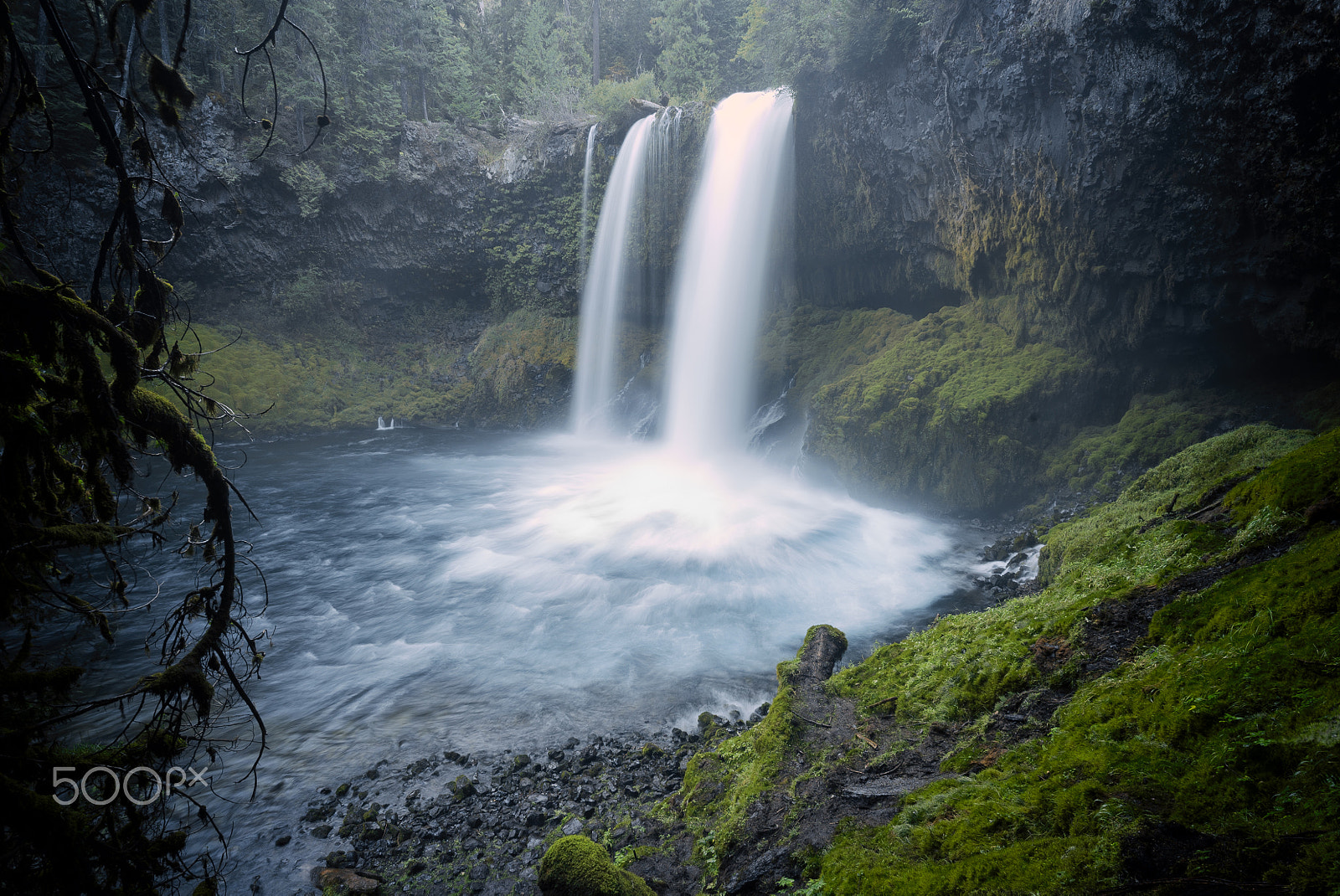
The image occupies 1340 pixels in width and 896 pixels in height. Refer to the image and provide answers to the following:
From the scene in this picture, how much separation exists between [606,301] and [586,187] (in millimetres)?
4214

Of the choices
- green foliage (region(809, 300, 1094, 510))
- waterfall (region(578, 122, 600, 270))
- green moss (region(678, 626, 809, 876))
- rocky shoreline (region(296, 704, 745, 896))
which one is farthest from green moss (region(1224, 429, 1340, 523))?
waterfall (region(578, 122, 600, 270))

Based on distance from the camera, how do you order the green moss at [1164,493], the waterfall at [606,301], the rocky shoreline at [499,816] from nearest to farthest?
the rocky shoreline at [499,816] < the green moss at [1164,493] < the waterfall at [606,301]

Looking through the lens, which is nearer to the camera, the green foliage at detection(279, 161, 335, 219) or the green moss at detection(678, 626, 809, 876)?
the green moss at detection(678, 626, 809, 876)

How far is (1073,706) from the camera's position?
302cm

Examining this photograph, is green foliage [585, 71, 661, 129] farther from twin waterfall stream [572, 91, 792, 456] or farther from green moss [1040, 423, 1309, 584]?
green moss [1040, 423, 1309, 584]

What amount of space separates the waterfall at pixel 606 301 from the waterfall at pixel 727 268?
2690mm

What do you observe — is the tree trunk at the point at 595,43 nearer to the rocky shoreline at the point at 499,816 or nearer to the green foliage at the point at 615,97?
the green foliage at the point at 615,97

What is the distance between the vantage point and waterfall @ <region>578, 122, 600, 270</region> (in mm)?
21172

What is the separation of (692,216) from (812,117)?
4.69m

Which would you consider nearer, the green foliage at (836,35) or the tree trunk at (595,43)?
the green foliage at (836,35)

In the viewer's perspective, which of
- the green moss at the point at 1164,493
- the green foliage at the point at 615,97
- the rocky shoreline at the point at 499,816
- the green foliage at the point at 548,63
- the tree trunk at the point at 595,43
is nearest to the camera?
the rocky shoreline at the point at 499,816

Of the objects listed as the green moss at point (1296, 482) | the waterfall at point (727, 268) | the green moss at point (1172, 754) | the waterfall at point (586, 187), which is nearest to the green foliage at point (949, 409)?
the waterfall at point (727, 268)

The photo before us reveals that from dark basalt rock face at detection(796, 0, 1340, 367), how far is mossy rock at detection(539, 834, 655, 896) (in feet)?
38.3

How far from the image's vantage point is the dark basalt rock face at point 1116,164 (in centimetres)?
801
